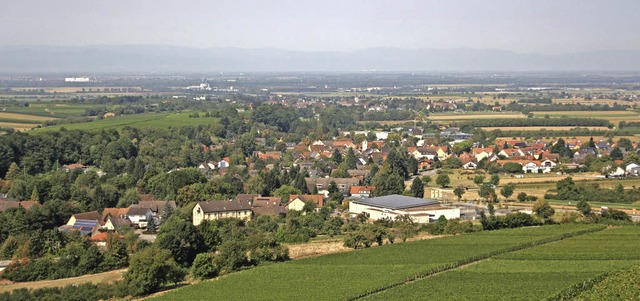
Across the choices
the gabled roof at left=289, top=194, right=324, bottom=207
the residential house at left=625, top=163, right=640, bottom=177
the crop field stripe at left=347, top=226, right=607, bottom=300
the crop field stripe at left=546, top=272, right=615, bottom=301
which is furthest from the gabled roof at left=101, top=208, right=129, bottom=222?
the residential house at left=625, top=163, right=640, bottom=177

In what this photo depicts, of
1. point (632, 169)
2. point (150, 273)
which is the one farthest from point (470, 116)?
point (150, 273)

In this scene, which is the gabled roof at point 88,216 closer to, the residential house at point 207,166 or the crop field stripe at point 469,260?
the crop field stripe at point 469,260

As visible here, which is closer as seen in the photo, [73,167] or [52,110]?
[73,167]

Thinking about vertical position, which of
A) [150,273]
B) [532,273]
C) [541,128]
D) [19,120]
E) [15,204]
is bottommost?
[19,120]

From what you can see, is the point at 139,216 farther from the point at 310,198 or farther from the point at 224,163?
the point at 224,163

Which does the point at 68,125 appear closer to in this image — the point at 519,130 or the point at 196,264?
the point at 519,130

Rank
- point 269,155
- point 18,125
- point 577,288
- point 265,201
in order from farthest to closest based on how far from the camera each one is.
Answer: point 18,125, point 269,155, point 265,201, point 577,288

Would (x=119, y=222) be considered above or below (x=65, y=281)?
below

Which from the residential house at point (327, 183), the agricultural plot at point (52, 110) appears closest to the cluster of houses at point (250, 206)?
the residential house at point (327, 183)
